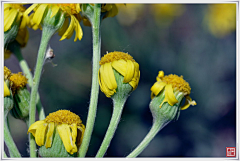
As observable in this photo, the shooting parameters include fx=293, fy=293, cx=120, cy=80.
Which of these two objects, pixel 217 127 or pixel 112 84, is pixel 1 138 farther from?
pixel 217 127

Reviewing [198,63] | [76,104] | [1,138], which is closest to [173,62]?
Result: [198,63]

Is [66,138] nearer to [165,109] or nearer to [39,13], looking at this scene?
[165,109]

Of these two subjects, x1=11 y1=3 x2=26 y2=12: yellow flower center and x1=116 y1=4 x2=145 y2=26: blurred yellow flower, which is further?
x1=116 y1=4 x2=145 y2=26: blurred yellow flower

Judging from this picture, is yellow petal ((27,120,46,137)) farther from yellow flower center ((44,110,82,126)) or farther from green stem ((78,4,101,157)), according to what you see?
green stem ((78,4,101,157))

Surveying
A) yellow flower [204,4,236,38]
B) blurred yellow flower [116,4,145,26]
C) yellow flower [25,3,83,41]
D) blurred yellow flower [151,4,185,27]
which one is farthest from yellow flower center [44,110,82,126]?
yellow flower [204,4,236,38]

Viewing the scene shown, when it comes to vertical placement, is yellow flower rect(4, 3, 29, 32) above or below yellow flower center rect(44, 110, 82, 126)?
above
